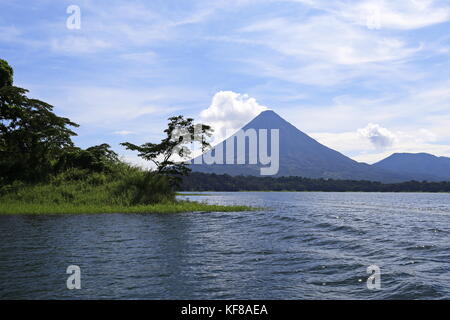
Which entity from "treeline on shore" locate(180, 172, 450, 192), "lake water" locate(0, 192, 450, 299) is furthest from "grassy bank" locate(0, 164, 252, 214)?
"treeline on shore" locate(180, 172, 450, 192)

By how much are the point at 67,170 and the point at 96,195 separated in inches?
291

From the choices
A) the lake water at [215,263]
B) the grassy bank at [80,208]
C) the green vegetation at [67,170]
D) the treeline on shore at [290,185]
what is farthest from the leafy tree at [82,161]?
the treeline on shore at [290,185]

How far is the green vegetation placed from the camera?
32469 mm

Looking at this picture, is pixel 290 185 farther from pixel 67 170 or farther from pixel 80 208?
pixel 80 208

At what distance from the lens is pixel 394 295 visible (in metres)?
8.98

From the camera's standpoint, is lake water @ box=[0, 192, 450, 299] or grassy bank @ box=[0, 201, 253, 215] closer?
lake water @ box=[0, 192, 450, 299]

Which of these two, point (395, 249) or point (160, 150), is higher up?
point (160, 150)

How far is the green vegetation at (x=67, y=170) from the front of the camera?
3247 cm

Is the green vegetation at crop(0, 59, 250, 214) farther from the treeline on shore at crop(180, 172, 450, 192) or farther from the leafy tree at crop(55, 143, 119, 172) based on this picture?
the treeline on shore at crop(180, 172, 450, 192)

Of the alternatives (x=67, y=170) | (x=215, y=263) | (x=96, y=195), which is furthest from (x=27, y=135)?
(x=215, y=263)

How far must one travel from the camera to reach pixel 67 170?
38.5 meters

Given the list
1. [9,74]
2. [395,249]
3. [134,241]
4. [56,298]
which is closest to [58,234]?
[134,241]

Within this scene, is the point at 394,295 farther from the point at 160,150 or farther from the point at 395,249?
the point at 160,150

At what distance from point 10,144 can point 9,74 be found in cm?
914
